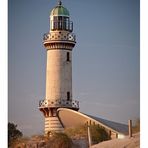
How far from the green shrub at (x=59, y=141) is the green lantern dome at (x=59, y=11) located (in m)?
1.14

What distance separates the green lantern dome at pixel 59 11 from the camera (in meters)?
5.75

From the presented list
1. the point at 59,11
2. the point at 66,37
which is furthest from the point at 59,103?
the point at 59,11

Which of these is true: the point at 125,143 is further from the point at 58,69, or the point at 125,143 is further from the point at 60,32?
the point at 60,32

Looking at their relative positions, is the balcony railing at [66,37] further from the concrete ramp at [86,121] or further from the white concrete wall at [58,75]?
the concrete ramp at [86,121]

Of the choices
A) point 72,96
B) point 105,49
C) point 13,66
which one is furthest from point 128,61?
point 13,66

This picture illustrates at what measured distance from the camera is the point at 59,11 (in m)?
5.74

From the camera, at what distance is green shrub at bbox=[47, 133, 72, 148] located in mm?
5672

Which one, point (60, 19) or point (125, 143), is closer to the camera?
point (125, 143)

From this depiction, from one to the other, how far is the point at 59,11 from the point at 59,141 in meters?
1.22

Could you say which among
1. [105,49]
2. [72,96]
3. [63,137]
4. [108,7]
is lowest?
[63,137]

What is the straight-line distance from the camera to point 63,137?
18.7 ft

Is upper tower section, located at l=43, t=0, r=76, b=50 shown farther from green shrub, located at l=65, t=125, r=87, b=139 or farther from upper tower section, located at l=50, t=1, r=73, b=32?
green shrub, located at l=65, t=125, r=87, b=139
